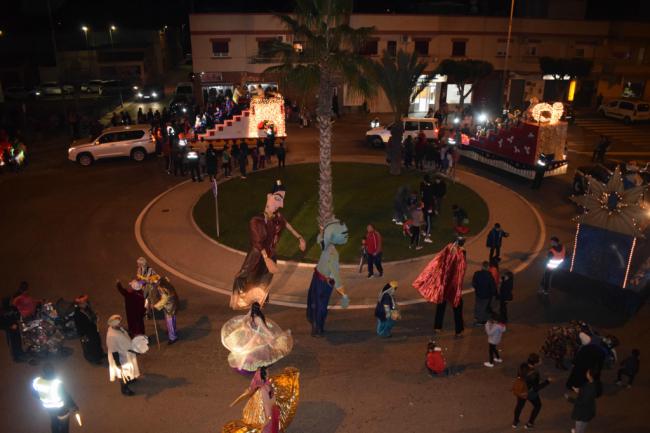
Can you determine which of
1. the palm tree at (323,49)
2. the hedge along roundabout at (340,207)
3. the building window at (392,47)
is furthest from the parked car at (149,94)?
the palm tree at (323,49)

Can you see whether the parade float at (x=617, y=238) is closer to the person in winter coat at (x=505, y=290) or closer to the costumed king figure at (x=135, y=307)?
the person in winter coat at (x=505, y=290)

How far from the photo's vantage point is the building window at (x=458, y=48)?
40688 mm

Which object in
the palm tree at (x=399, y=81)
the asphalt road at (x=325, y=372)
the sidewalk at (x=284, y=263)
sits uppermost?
the palm tree at (x=399, y=81)

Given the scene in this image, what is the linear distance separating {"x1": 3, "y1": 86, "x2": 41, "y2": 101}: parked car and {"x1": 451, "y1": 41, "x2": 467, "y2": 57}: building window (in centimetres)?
3708

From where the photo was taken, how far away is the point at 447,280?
11.2m

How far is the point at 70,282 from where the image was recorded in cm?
1417

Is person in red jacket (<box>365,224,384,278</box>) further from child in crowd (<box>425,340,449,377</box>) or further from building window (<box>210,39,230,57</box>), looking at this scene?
building window (<box>210,39,230,57</box>)

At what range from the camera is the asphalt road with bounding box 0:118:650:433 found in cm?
911

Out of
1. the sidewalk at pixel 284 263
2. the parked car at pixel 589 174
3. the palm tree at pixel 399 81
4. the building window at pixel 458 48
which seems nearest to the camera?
the sidewalk at pixel 284 263

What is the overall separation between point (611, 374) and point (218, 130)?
2179 centimetres

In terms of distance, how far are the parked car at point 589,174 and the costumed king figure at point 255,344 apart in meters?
15.6

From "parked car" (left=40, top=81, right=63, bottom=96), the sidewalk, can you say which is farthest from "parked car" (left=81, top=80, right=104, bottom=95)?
the sidewalk

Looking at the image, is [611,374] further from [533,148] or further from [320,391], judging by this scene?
[533,148]

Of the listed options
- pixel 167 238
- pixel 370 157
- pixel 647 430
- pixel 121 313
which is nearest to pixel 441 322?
pixel 647 430
